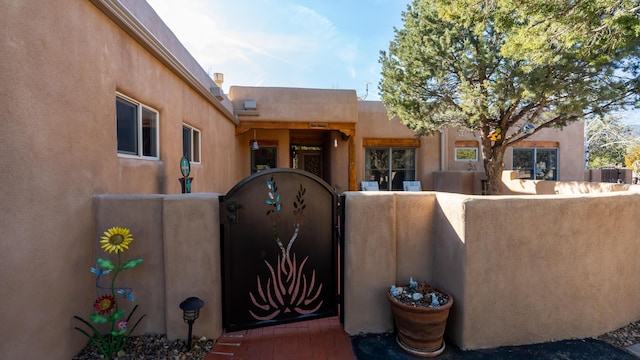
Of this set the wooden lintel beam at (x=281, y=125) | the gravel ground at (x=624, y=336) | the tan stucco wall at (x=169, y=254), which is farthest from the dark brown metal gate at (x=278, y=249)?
the wooden lintel beam at (x=281, y=125)

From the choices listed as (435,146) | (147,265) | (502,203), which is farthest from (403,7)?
(147,265)

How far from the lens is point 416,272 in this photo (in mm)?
3137

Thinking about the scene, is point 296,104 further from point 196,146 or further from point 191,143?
point 191,143

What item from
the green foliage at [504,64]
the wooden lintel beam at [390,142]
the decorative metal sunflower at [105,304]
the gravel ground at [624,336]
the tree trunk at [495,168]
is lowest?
the gravel ground at [624,336]

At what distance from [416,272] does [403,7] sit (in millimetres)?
8281

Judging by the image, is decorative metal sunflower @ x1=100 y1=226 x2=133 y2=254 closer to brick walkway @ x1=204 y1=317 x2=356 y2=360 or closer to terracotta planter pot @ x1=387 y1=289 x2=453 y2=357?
brick walkway @ x1=204 y1=317 x2=356 y2=360

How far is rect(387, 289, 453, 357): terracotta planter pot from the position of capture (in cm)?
262

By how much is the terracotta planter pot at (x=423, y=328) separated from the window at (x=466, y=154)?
10.4 m

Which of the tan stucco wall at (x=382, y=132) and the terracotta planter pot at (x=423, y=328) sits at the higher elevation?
the tan stucco wall at (x=382, y=132)

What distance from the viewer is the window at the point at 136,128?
3328 mm

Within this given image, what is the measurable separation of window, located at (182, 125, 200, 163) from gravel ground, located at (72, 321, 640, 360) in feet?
11.1

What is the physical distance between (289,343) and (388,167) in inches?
384

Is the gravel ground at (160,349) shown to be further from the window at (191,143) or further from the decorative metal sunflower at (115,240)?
the window at (191,143)

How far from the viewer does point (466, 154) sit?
469 inches
